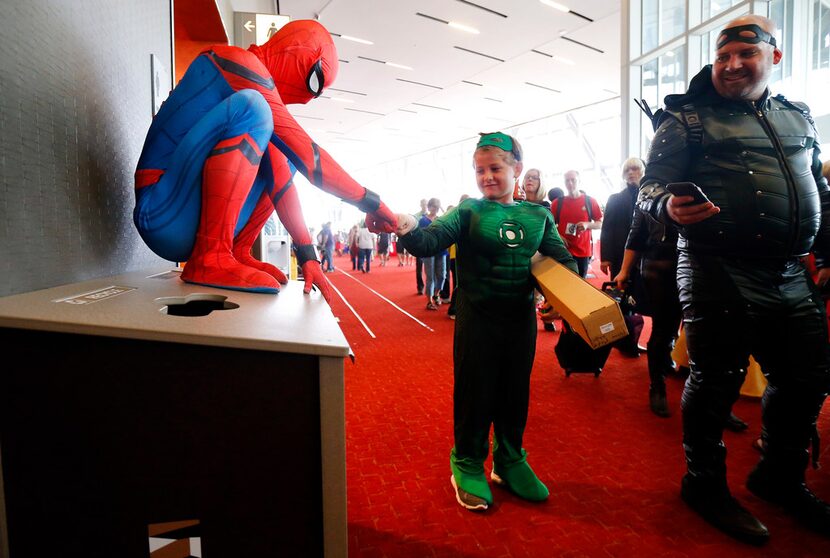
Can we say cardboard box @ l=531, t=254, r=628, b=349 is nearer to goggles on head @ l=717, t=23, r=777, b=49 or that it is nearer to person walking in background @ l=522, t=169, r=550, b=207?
goggles on head @ l=717, t=23, r=777, b=49

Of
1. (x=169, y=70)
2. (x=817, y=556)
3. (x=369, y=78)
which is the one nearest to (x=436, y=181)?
(x=369, y=78)

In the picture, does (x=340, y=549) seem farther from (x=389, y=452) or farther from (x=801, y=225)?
(x=801, y=225)

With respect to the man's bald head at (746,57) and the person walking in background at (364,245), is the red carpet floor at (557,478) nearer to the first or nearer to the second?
the man's bald head at (746,57)

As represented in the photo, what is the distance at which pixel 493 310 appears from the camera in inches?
67.5

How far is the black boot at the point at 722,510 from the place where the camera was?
149cm

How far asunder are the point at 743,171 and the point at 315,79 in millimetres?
1414

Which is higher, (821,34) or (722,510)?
(821,34)

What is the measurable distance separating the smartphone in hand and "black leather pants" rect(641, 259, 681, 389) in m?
1.52

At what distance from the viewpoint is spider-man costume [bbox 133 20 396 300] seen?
119cm

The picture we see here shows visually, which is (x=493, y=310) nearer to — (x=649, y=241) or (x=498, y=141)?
(x=498, y=141)

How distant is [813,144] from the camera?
1609 mm

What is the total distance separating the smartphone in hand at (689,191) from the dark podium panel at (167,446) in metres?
1.15

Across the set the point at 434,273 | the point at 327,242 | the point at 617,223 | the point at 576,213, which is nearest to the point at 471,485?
the point at 617,223

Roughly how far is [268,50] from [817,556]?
2259 millimetres
